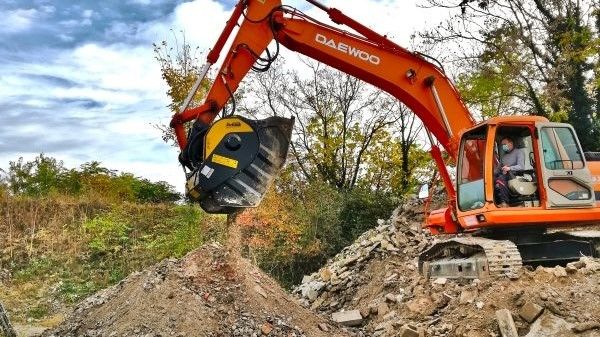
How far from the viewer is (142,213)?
1898 cm

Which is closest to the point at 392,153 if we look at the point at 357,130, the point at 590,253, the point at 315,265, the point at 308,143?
the point at 357,130

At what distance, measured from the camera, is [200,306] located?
6.93 metres

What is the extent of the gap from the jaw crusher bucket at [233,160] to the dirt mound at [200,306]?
124cm

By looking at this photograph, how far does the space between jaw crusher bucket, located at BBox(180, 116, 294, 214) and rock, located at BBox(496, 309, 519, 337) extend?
104 inches

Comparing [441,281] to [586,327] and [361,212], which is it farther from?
[361,212]

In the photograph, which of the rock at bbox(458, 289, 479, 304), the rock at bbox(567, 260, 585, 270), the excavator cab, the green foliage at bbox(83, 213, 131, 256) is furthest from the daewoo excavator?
the green foliage at bbox(83, 213, 131, 256)

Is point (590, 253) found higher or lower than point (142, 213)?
lower

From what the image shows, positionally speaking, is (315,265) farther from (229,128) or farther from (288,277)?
(229,128)

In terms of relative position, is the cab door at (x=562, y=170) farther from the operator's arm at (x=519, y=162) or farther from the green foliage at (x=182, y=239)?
the green foliage at (x=182, y=239)

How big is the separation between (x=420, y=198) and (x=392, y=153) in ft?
31.2

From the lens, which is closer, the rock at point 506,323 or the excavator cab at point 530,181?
the rock at point 506,323

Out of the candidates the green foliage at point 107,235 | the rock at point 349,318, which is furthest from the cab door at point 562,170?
the green foliage at point 107,235

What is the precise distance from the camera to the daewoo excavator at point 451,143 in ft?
22.7

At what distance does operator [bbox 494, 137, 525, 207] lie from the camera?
7.52 metres
